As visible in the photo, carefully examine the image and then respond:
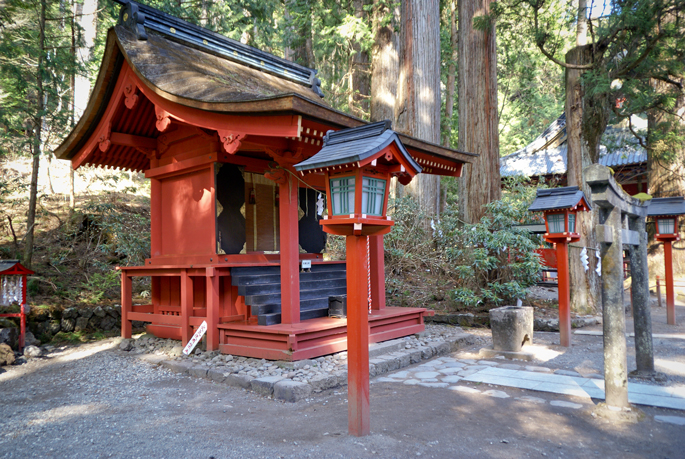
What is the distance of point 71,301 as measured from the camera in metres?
9.18

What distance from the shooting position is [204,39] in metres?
8.48

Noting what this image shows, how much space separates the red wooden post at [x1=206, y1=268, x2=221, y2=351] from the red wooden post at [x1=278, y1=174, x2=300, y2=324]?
1018mm

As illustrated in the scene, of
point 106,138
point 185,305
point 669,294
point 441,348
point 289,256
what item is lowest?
point 441,348

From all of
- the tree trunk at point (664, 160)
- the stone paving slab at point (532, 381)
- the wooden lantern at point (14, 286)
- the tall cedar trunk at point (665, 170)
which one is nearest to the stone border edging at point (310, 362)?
the stone paving slab at point (532, 381)

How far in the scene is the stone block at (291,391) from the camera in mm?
4895

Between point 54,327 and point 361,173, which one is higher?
point 361,173

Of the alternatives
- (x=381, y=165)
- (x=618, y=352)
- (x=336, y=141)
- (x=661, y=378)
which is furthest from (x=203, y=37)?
(x=661, y=378)

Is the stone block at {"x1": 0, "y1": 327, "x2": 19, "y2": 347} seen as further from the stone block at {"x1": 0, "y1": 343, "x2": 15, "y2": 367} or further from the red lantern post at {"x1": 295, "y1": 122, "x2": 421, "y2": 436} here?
the red lantern post at {"x1": 295, "y1": 122, "x2": 421, "y2": 436}

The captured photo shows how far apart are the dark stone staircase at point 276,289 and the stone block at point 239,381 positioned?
1.00 meters

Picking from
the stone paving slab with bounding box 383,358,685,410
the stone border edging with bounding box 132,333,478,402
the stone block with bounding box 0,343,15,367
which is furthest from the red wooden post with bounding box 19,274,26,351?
the stone paving slab with bounding box 383,358,685,410

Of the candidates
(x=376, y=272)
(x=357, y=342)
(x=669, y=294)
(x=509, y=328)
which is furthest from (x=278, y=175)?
(x=669, y=294)

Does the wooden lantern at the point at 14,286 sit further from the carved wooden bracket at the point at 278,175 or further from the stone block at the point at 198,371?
the carved wooden bracket at the point at 278,175

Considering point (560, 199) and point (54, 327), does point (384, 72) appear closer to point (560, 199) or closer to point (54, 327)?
point (560, 199)

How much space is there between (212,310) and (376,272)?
2.98 m
